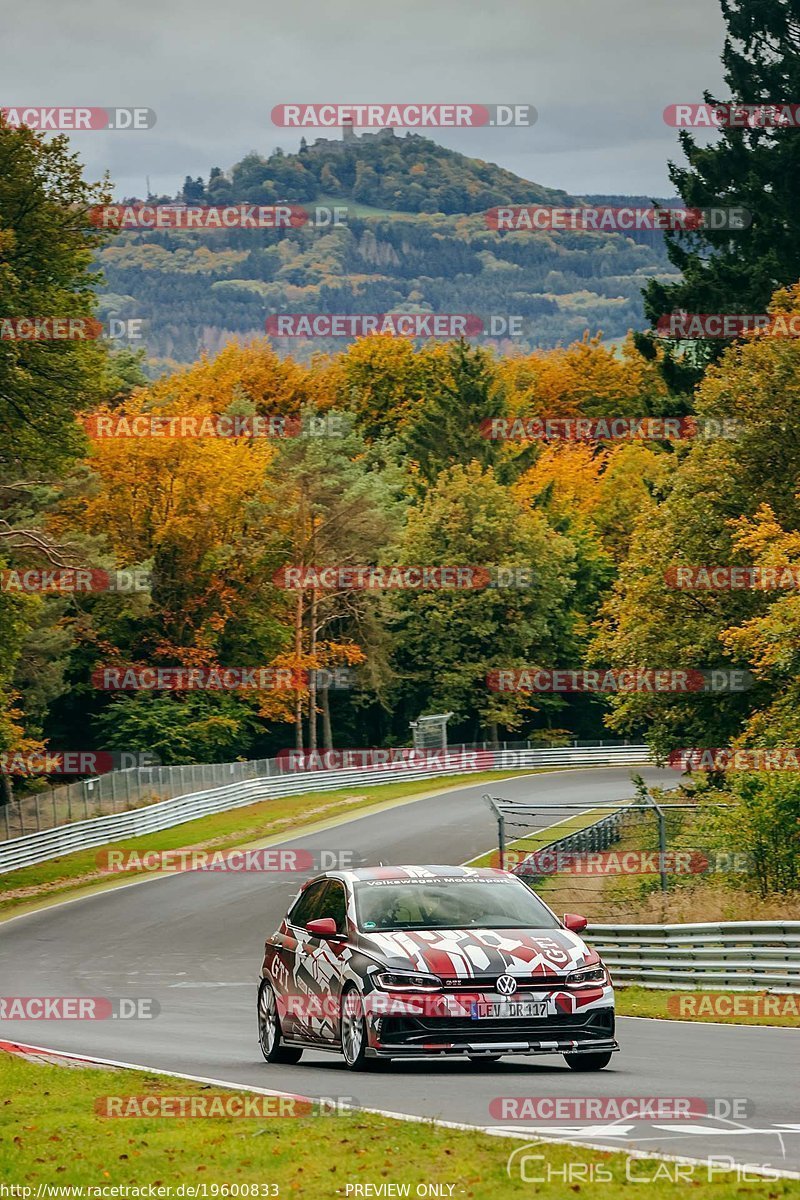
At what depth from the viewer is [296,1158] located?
919 centimetres

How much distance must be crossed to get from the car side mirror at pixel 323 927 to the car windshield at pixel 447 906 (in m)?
0.21

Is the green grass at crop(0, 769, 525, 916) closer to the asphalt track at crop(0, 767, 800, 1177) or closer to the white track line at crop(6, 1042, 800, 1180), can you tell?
the asphalt track at crop(0, 767, 800, 1177)

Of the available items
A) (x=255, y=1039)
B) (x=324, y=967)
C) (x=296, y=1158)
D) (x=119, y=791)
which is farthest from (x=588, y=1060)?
(x=119, y=791)

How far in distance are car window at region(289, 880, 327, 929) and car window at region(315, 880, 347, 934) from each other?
9 centimetres

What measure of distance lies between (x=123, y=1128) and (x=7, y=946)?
85.0ft

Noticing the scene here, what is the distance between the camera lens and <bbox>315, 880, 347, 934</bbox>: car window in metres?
14.4

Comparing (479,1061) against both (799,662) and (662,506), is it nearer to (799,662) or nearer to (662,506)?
(799,662)

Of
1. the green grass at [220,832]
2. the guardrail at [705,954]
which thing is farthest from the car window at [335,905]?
the green grass at [220,832]

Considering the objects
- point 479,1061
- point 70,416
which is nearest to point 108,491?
point 70,416

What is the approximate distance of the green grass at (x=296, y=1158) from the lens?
8.20 meters

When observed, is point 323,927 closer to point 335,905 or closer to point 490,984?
point 335,905

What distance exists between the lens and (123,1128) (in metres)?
10.5

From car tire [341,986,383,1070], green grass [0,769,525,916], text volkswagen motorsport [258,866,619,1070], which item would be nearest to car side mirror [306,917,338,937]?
text volkswagen motorsport [258,866,619,1070]

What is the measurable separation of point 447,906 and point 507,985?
1366 millimetres
